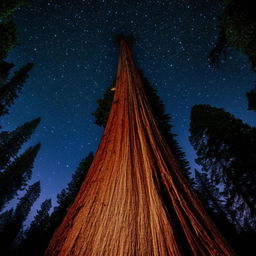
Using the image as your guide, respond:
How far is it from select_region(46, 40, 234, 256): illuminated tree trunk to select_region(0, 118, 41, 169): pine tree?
95.7ft

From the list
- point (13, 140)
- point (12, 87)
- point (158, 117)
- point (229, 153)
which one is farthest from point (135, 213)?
point (13, 140)

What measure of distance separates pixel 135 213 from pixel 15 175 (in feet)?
108

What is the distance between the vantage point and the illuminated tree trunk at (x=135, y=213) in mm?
1039

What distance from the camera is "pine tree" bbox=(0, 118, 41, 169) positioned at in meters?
24.4

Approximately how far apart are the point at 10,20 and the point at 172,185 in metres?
10.4

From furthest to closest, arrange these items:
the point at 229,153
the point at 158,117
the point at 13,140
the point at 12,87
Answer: the point at 13,140 < the point at 12,87 < the point at 229,153 < the point at 158,117

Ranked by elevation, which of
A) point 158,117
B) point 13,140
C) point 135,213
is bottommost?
point 135,213

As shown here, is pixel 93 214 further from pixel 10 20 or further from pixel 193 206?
pixel 10 20

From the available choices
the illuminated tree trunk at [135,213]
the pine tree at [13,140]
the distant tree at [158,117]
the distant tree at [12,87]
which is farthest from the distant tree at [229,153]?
the pine tree at [13,140]

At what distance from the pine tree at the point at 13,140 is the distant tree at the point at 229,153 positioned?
27450mm

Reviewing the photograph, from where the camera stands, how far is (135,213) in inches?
48.2

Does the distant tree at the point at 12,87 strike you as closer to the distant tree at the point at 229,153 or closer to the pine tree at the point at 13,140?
the pine tree at the point at 13,140

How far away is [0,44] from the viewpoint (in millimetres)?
7527

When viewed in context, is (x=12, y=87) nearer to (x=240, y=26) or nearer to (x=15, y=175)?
(x=15, y=175)
